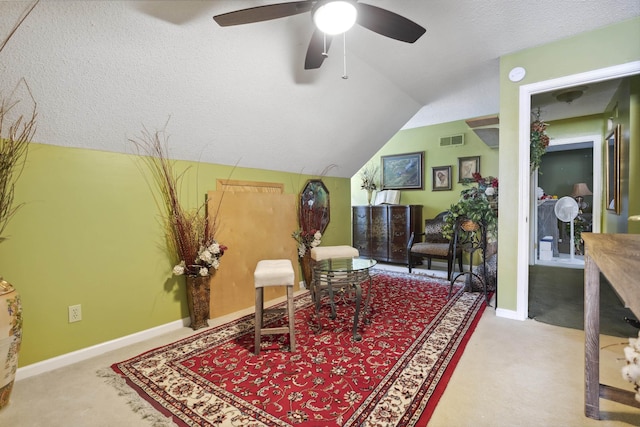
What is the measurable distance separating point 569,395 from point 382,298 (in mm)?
1815

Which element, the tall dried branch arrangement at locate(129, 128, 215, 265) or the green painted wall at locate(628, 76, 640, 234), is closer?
the tall dried branch arrangement at locate(129, 128, 215, 265)

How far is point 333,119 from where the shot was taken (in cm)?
344

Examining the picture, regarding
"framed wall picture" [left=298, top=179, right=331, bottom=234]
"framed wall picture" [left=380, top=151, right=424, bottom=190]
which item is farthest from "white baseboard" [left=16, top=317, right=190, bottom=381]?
"framed wall picture" [left=380, top=151, right=424, bottom=190]

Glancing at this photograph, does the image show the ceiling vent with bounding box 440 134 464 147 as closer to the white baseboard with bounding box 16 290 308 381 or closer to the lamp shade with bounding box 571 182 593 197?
the lamp shade with bounding box 571 182 593 197

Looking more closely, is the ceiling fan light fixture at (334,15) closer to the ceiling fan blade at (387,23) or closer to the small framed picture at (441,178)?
the ceiling fan blade at (387,23)

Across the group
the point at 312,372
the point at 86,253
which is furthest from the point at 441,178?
the point at 86,253

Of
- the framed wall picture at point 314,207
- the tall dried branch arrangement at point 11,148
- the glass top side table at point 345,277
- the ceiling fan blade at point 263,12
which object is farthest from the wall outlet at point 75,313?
the framed wall picture at point 314,207

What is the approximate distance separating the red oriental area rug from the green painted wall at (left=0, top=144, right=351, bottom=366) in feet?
1.47

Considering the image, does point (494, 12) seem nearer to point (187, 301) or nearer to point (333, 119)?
point (333, 119)

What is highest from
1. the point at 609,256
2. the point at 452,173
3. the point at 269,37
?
the point at 269,37

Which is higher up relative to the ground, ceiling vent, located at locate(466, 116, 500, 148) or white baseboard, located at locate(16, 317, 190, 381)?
ceiling vent, located at locate(466, 116, 500, 148)

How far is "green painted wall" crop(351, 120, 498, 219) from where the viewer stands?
4.82 metres

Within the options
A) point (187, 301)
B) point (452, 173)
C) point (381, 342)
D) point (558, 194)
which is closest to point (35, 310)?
point (187, 301)

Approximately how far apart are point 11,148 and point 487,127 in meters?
4.71
